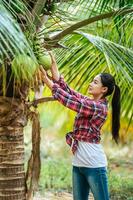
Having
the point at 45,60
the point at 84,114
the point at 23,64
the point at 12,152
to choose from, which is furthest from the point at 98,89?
the point at 23,64

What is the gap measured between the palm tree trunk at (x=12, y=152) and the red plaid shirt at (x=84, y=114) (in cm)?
32

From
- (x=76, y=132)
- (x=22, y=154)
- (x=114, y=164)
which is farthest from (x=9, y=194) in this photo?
(x=114, y=164)

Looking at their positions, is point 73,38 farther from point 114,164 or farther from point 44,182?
point 114,164

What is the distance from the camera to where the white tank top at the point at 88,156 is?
12.0 feet

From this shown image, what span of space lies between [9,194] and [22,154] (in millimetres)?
297

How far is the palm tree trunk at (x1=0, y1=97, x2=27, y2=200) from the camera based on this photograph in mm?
3631

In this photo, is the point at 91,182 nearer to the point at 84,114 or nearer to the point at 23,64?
the point at 84,114

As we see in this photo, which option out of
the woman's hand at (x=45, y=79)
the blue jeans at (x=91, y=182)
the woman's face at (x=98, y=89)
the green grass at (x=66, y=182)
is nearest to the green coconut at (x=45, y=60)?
the woman's hand at (x=45, y=79)

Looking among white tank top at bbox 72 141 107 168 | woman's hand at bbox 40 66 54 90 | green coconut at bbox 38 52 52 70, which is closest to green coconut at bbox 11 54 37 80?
green coconut at bbox 38 52 52 70

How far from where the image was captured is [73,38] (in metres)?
4.89

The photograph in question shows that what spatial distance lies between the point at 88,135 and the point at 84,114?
17cm

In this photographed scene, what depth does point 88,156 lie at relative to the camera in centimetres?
365

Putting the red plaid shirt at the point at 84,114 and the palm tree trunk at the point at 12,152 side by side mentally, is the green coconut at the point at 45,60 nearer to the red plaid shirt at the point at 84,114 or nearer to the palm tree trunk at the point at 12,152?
the red plaid shirt at the point at 84,114

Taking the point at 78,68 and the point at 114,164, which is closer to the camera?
the point at 78,68
